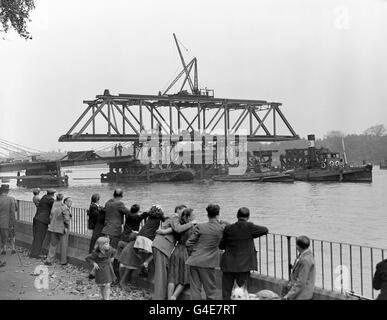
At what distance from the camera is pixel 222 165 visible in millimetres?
104625

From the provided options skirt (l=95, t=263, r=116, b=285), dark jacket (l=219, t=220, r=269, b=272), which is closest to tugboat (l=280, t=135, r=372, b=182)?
skirt (l=95, t=263, r=116, b=285)

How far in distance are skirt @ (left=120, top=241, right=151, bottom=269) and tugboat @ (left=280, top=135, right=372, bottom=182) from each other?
74955mm

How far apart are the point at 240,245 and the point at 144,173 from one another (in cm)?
8818

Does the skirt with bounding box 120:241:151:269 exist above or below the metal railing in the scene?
above

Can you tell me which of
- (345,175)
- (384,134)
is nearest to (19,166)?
(345,175)

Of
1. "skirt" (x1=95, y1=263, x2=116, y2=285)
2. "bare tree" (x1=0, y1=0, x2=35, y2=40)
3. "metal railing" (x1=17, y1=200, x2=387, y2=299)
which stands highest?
"bare tree" (x1=0, y1=0, x2=35, y2=40)

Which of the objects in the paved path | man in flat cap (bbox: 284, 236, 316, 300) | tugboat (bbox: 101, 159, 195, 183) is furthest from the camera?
tugboat (bbox: 101, 159, 195, 183)

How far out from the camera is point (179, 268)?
27.5 feet

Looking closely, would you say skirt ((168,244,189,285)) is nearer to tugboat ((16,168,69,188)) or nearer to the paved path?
the paved path

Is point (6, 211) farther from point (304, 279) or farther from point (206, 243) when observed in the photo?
point (304, 279)

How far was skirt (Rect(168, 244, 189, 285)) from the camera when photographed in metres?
8.33

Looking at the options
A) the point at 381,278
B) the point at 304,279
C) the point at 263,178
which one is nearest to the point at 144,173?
the point at 263,178
